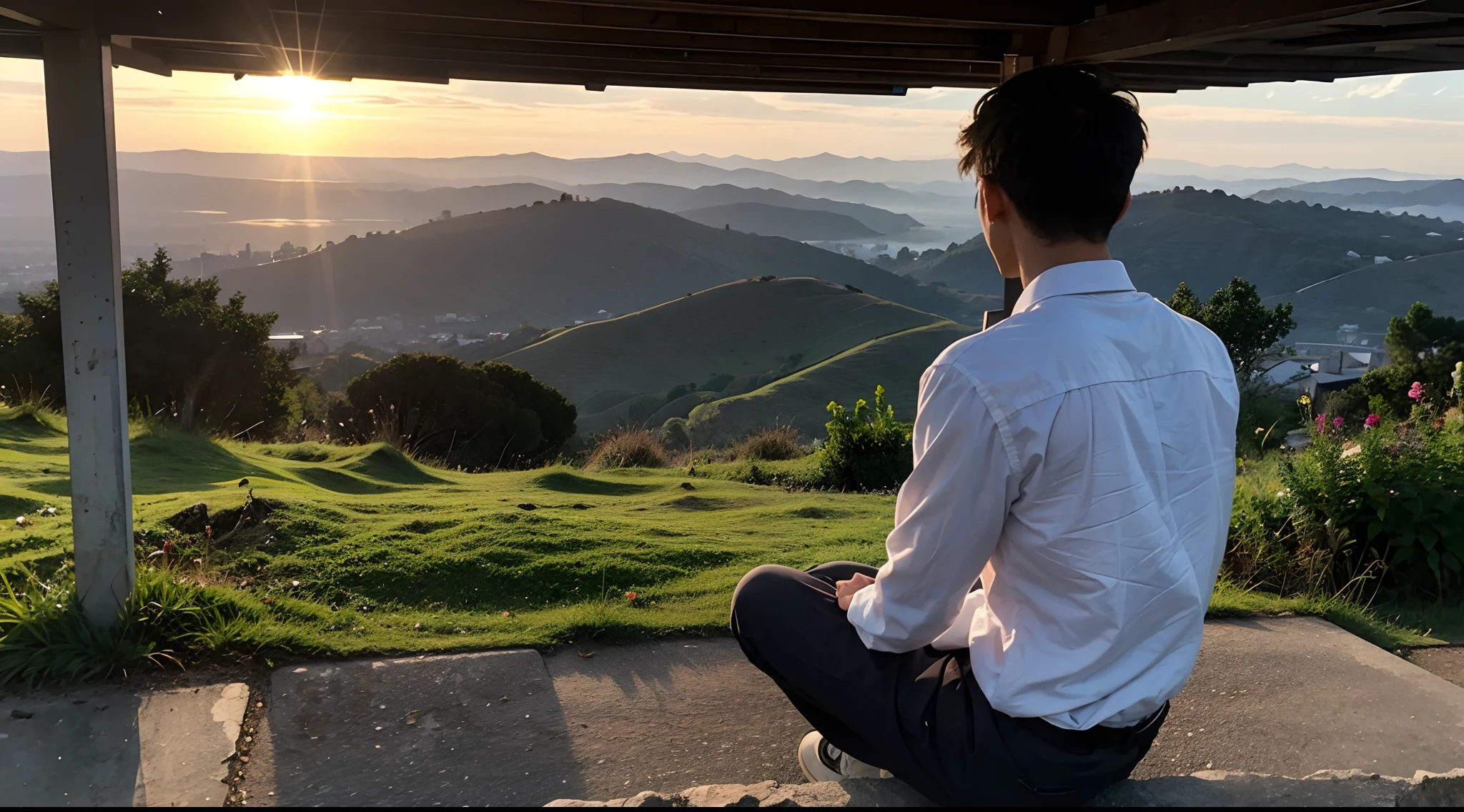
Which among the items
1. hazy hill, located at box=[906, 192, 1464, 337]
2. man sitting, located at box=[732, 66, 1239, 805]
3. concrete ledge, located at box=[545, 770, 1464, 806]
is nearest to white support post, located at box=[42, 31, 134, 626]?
concrete ledge, located at box=[545, 770, 1464, 806]

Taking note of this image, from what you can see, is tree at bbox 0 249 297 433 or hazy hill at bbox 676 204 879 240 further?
hazy hill at bbox 676 204 879 240

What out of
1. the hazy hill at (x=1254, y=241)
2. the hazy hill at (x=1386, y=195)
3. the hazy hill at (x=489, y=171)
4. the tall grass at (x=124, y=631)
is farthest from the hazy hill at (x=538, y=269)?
the tall grass at (x=124, y=631)

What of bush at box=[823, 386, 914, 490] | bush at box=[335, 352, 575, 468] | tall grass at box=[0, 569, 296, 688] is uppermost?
tall grass at box=[0, 569, 296, 688]

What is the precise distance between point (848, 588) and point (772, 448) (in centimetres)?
1120

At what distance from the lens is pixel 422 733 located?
Result: 2.59 m

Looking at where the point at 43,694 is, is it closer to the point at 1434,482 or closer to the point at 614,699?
the point at 614,699

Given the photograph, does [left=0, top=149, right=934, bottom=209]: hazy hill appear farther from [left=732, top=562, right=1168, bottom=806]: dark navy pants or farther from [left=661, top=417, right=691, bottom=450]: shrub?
[left=732, top=562, right=1168, bottom=806]: dark navy pants

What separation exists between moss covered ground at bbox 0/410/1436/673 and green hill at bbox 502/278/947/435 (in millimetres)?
48062

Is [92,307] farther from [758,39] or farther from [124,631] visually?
[758,39]

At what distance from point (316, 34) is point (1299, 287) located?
3847 inches

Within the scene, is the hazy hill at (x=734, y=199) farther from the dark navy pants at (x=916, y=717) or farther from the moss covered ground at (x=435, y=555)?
the dark navy pants at (x=916, y=717)

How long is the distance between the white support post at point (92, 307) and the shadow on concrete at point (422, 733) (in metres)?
0.69

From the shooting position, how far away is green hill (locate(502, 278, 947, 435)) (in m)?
62.5

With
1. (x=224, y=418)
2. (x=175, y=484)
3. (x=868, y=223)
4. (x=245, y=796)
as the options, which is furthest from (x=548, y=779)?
(x=868, y=223)
